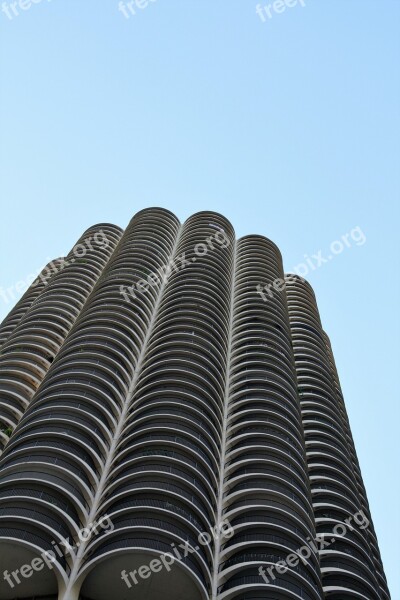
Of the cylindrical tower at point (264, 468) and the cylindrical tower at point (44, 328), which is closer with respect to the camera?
the cylindrical tower at point (264, 468)

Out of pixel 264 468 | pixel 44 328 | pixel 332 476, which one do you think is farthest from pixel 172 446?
pixel 44 328

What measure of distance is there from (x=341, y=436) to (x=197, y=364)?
1651 cm

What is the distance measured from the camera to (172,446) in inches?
1753

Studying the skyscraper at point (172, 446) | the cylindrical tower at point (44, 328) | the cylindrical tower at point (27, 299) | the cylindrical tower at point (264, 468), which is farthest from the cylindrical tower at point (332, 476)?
the cylindrical tower at point (27, 299)

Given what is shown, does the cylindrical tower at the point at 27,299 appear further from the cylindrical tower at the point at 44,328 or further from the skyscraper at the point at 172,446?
the cylindrical tower at the point at 44,328

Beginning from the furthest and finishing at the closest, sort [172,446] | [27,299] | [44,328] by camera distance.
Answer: [27,299] < [44,328] < [172,446]

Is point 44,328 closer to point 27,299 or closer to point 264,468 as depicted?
point 27,299

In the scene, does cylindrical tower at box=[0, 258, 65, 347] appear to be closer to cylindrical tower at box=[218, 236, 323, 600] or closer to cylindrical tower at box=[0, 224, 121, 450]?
cylindrical tower at box=[0, 224, 121, 450]

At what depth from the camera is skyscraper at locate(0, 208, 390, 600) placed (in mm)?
36562

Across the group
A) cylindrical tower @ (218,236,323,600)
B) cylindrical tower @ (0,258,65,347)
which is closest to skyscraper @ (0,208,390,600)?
cylindrical tower @ (218,236,323,600)

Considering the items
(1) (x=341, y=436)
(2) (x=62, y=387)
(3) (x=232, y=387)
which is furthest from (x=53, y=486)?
(1) (x=341, y=436)

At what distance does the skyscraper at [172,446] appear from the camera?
120 ft

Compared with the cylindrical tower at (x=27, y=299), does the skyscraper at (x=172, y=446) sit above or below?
below

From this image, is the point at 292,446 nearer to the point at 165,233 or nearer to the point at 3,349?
the point at 3,349
